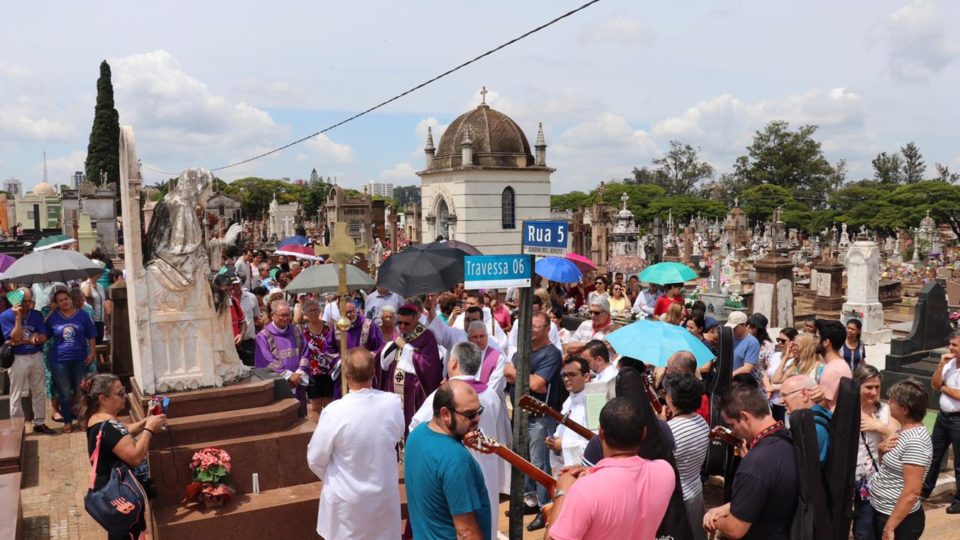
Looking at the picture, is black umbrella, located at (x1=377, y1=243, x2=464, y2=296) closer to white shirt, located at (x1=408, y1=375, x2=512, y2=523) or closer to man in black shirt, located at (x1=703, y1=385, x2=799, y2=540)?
white shirt, located at (x1=408, y1=375, x2=512, y2=523)

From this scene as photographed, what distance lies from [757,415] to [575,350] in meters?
3.13

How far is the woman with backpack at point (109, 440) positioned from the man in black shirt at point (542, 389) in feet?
9.35

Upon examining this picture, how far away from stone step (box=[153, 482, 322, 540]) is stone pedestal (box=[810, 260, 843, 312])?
15832 mm

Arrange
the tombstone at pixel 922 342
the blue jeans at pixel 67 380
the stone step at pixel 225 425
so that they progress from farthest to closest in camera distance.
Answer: the tombstone at pixel 922 342 → the blue jeans at pixel 67 380 → the stone step at pixel 225 425

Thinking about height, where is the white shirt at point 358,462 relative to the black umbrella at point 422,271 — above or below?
below

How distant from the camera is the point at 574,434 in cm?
483

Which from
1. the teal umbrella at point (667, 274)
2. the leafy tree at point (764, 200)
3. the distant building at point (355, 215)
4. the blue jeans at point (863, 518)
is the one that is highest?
the leafy tree at point (764, 200)

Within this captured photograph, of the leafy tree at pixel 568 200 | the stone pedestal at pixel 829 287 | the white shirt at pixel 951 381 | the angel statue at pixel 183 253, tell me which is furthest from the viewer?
the leafy tree at pixel 568 200

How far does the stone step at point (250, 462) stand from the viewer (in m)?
5.11

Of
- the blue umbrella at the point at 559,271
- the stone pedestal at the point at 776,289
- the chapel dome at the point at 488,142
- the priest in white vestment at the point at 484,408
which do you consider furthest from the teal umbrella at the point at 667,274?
the chapel dome at the point at 488,142

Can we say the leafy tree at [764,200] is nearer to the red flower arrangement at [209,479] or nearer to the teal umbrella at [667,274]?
the teal umbrella at [667,274]

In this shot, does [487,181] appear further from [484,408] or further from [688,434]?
[688,434]

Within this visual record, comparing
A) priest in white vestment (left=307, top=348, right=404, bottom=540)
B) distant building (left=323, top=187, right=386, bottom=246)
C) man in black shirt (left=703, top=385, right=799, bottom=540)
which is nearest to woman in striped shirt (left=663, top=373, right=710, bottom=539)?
man in black shirt (left=703, top=385, right=799, bottom=540)

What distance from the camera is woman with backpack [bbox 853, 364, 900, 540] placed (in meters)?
4.46
